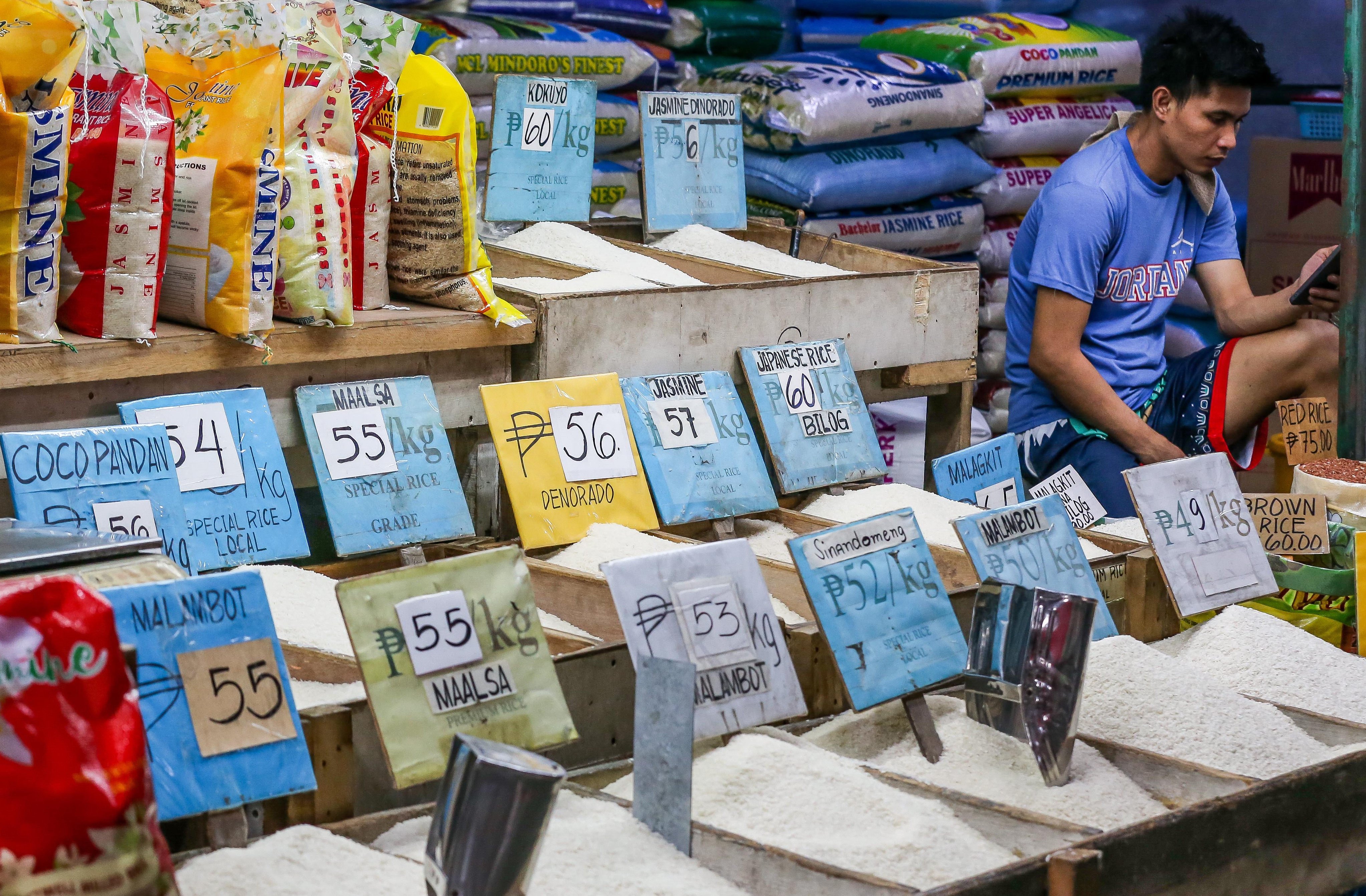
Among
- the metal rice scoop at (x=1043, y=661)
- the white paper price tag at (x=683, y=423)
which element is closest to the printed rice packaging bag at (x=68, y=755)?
the metal rice scoop at (x=1043, y=661)

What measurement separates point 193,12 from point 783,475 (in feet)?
3.66

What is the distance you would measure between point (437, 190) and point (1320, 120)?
327cm

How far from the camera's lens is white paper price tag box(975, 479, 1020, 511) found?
8.28 feet

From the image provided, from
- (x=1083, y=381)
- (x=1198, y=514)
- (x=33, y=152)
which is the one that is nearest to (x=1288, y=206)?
(x=1083, y=381)

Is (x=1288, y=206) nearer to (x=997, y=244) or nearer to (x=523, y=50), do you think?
(x=997, y=244)

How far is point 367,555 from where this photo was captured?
2158mm

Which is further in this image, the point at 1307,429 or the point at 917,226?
the point at 917,226

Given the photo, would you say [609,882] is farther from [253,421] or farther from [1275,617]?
[1275,617]

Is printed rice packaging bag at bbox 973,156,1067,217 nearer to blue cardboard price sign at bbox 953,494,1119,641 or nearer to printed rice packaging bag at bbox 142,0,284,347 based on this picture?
blue cardboard price sign at bbox 953,494,1119,641

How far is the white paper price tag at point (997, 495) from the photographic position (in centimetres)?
252

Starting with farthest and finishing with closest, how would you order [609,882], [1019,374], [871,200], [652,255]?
1. [871,200]
2. [1019,374]
3. [652,255]
4. [609,882]

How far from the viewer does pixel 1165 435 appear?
330 centimetres

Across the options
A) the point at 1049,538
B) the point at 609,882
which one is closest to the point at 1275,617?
the point at 1049,538

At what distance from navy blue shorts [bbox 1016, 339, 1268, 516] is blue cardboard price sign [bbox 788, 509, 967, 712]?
4.63 ft
